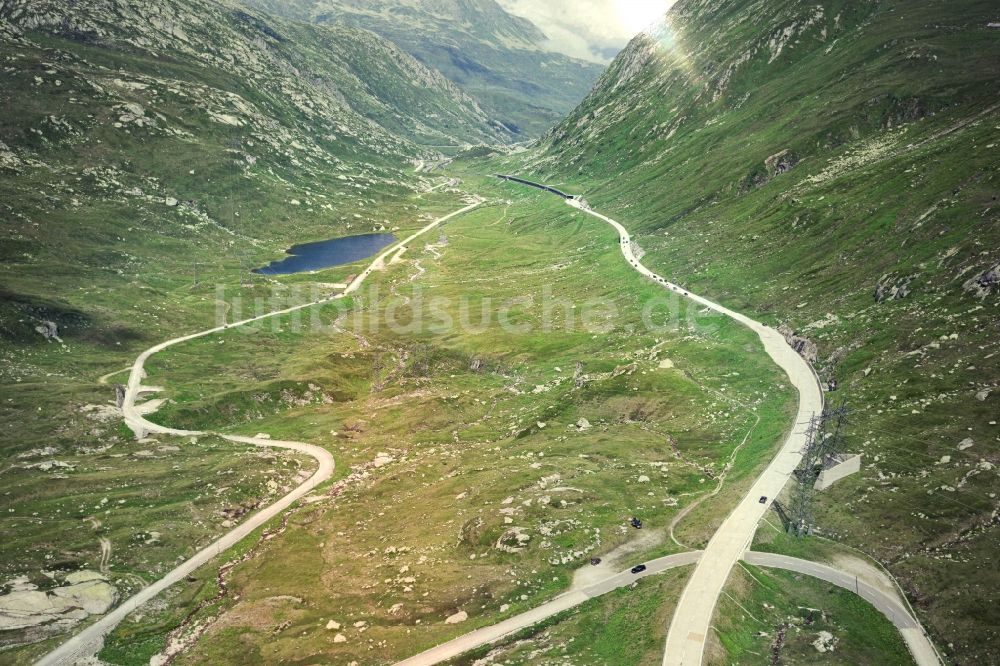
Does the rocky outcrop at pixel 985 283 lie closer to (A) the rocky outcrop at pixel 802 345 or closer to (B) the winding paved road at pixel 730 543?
(A) the rocky outcrop at pixel 802 345

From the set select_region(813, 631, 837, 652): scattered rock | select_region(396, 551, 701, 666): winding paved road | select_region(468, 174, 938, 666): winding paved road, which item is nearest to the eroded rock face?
select_region(396, 551, 701, 666): winding paved road

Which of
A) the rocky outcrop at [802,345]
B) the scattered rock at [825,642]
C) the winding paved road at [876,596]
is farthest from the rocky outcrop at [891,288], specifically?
the scattered rock at [825,642]

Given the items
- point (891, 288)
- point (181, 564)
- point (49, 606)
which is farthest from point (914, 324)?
point (49, 606)

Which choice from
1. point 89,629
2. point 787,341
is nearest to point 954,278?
point 787,341

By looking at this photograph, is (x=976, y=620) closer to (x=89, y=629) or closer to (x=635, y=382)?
(x=635, y=382)

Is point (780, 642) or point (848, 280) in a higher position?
point (848, 280)

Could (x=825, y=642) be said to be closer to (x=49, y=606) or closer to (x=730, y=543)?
(x=730, y=543)
